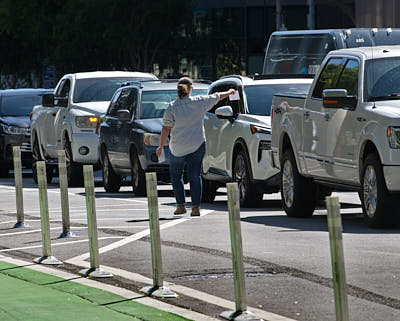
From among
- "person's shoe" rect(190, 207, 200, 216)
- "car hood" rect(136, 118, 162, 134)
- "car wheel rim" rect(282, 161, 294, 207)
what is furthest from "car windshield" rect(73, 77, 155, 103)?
"car wheel rim" rect(282, 161, 294, 207)

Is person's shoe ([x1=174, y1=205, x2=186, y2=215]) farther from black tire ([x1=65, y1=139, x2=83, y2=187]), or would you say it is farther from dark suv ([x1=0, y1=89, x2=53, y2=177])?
dark suv ([x1=0, y1=89, x2=53, y2=177])

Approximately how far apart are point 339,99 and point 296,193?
182cm

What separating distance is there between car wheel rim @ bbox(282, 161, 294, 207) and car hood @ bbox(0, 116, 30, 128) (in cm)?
1366

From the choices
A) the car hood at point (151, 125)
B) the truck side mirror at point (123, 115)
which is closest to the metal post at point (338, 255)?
the car hood at point (151, 125)

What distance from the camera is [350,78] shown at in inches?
567

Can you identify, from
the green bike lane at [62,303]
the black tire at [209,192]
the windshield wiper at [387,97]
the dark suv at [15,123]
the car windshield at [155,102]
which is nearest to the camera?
the green bike lane at [62,303]

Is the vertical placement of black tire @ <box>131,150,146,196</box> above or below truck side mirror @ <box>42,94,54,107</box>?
below

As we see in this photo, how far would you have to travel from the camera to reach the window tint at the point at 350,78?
1420 cm

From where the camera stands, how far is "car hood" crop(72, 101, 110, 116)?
78.7ft

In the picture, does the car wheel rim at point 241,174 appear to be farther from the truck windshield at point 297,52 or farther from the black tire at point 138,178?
the truck windshield at point 297,52

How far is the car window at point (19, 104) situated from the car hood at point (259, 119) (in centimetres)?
1262

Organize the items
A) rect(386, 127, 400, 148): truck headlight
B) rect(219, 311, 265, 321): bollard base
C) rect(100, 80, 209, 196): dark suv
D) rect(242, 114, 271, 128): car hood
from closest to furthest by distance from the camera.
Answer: rect(219, 311, 265, 321): bollard base < rect(386, 127, 400, 148): truck headlight < rect(242, 114, 271, 128): car hood < rect(100, 80, 209, 196): dark suv

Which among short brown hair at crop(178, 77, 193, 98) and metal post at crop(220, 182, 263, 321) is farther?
short brown hair at crop(178, 77, 193, 98)

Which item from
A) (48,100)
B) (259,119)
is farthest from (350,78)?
(48,100)
